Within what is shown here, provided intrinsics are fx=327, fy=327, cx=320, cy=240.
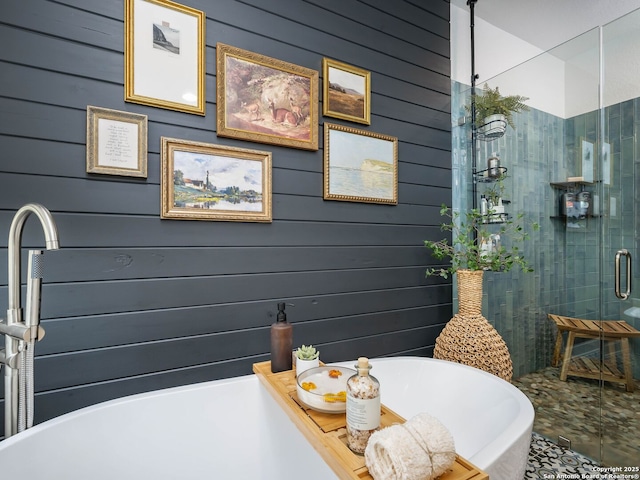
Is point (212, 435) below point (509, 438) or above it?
below

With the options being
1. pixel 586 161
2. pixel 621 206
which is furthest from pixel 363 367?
pixel 586 161

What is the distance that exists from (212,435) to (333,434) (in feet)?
2.11

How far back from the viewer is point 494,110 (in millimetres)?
2197

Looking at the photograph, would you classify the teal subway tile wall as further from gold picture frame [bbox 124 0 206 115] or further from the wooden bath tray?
gold picture frame [bbox 124 0 206 115]

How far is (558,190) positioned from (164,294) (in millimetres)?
2225

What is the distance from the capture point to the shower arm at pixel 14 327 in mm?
938

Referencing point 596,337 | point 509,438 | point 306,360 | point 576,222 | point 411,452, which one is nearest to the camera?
point 411,452

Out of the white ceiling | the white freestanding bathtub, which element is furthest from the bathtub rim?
the white ceiling

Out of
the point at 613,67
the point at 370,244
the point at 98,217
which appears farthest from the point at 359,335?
the point at 613,67

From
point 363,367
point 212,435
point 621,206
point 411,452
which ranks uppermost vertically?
point 621,206

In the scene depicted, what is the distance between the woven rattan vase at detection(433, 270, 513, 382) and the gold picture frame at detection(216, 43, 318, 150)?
1.18m

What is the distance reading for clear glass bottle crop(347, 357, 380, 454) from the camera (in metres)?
0.76

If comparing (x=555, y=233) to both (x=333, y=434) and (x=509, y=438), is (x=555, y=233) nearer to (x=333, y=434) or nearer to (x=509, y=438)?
(x=509, y=438)

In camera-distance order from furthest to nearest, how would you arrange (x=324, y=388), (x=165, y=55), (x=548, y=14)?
(x=548, y=14), (x=165, y=55), (x=324, y=388)
